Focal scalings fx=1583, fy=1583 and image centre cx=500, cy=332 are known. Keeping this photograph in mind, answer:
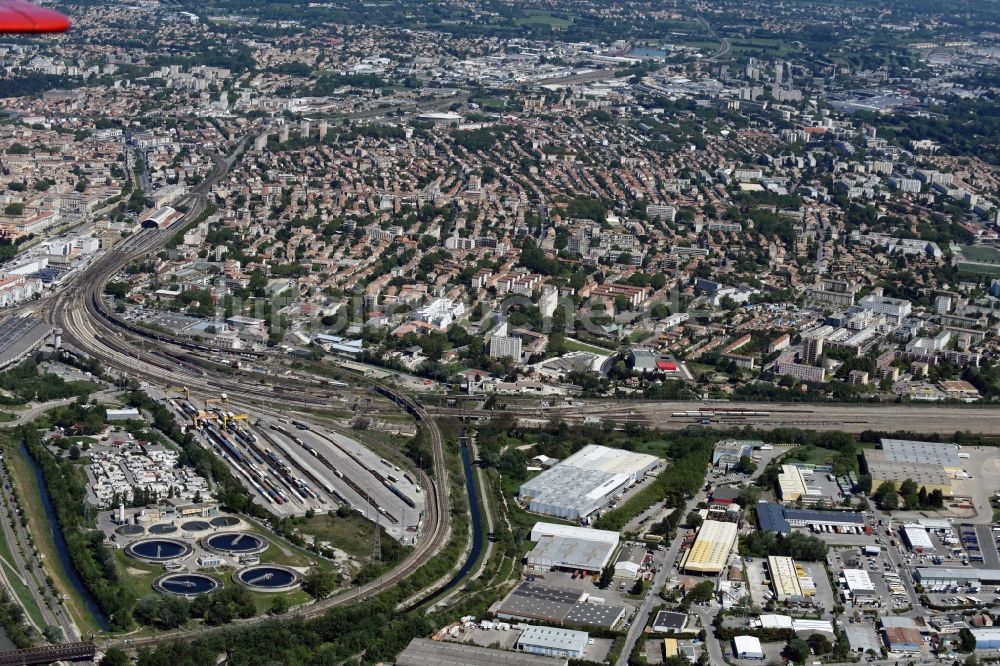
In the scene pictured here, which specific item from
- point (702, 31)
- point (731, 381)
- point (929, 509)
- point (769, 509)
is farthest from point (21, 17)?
point (702, 31)

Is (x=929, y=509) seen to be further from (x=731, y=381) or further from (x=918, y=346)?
(x=918, y=346)

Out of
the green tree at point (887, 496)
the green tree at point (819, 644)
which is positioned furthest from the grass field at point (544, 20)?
the green tree at point (819, 644)

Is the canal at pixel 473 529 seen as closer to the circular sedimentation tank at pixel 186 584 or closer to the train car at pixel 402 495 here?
the train car at pixel 402 495

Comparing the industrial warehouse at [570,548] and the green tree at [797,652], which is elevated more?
the green tree at [797,652]

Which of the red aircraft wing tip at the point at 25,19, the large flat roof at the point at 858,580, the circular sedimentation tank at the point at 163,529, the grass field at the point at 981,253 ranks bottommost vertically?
the grass field at the point at 981,253

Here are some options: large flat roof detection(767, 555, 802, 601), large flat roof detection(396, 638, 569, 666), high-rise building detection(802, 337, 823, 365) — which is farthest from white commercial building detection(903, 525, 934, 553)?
A: high-rise building detection(802, 337, 823, 365)

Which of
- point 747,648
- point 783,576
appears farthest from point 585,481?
point 747,648
